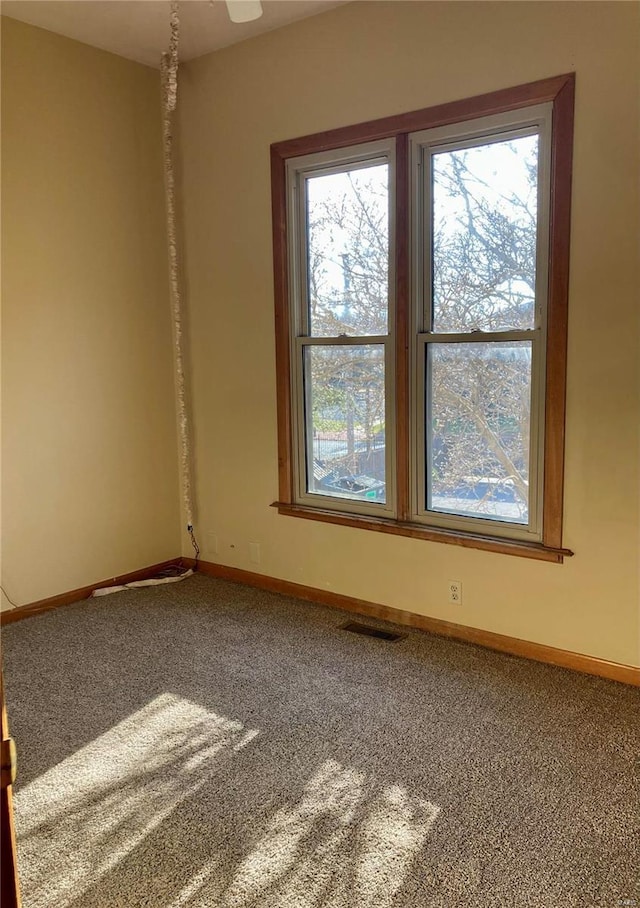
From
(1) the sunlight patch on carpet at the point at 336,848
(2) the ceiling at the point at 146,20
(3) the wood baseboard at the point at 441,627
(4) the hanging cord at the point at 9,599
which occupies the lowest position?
(1) the sunlight patch on carpet at the point at 336,848

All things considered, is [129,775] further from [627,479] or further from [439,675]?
[627,479]

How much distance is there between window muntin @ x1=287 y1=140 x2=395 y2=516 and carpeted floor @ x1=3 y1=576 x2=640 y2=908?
80 cm

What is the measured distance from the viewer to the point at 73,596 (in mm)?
3836

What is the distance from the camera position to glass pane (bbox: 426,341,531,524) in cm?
302

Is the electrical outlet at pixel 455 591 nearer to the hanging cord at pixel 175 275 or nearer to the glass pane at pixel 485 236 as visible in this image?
the glass pane at pixel 485 236

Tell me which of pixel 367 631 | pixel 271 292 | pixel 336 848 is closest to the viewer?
pixel 336 848

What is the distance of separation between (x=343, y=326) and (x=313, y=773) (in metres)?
2.11

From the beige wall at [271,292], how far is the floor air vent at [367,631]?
6.7 inches

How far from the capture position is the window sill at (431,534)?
2959 millimetres

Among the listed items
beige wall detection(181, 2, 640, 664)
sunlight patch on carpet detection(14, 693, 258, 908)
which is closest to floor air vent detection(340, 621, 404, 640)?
beige wall detection(181, 2, 640, 664)

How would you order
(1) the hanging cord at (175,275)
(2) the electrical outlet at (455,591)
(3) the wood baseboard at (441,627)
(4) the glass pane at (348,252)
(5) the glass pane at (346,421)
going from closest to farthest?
(3) the wood baseboard at (441,627)
(2) the electrical outlet at (455,591)
(4) the glass pane at (348,252)
(5) the glass pane at (346,421)
(1) the hanging cord at (175,275)

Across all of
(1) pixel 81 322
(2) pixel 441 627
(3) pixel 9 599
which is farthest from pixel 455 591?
(1) pixel 81 322

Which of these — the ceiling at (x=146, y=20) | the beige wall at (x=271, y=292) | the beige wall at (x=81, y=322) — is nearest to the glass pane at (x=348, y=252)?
the beige wall at (x=271, y=292)

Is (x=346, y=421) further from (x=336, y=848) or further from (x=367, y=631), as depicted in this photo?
(x=336, y=848)
